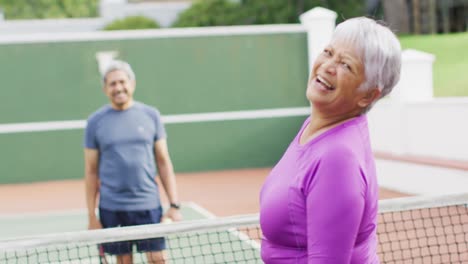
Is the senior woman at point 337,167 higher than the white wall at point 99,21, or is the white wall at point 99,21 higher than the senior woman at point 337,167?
the senior woman at point 337,167

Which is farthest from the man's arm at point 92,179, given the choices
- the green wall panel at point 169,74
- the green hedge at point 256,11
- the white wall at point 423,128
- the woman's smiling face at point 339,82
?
the green hedge at point 256,11

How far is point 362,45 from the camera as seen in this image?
206cm

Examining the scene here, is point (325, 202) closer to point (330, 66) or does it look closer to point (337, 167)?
point (337, 167)

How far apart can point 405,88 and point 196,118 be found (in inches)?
180

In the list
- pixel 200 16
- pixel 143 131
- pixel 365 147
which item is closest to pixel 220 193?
pixel 143 131

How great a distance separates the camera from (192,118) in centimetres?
1473

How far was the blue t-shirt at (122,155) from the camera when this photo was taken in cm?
501

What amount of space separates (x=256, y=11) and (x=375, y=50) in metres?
24.4

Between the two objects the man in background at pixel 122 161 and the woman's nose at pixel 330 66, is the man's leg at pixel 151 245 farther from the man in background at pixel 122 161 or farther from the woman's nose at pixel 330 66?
the woman's nose at pixel 330 66

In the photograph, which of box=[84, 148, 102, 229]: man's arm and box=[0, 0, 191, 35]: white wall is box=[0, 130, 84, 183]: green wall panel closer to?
box=[84, 148, 102, 229]: man's arm

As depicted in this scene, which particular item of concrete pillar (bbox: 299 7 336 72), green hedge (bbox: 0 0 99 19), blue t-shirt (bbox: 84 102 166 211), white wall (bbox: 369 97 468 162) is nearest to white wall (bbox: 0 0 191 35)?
green hedge (bbox: 0 0 99 19)

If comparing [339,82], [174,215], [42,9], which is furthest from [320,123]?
[42,9]

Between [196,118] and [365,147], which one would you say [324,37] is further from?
[365,147]

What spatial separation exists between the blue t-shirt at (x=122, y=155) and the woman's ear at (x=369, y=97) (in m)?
3.03
